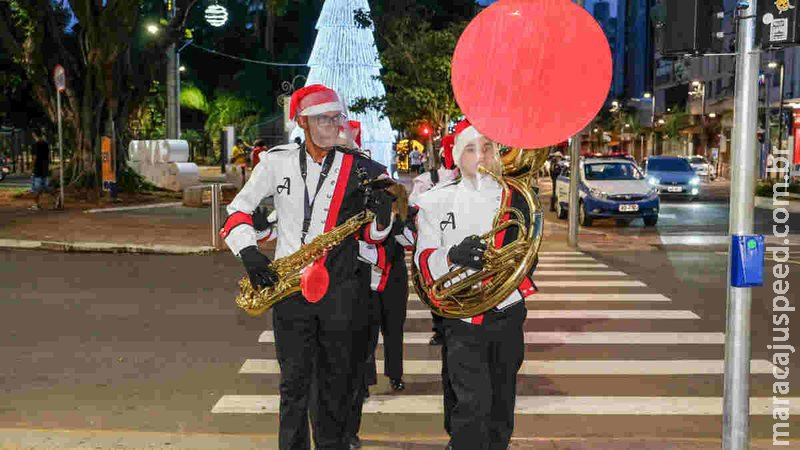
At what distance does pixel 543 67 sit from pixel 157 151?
2706cm

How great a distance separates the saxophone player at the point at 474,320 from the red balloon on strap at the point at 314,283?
1.73ft

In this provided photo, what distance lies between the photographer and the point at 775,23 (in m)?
4.39

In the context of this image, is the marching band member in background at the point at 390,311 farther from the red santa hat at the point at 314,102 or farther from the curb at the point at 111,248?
the curb at the point at 111,248

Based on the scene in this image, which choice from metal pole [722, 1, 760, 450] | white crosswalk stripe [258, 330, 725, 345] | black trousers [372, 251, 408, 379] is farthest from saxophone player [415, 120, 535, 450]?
white crosswalk stripe [258, 330, 725, 345]

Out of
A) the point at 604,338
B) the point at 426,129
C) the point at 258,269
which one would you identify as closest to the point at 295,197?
the point at 258,269

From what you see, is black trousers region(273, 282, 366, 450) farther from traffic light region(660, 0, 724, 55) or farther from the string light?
the string light

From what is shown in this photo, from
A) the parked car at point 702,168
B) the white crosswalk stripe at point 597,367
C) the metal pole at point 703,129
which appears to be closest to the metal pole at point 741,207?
the white crosswalk stripe at point 597,367

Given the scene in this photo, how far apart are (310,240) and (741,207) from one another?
6.78 feet

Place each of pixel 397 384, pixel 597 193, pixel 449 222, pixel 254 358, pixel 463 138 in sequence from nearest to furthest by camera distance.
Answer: pixel 449 222
pixel 463 138
pixel 397 384
pixel 254 358
pixel 597 193

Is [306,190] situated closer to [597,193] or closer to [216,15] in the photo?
[597,193]

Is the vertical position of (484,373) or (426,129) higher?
(426,129)

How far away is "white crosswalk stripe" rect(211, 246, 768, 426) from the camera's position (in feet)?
20.9

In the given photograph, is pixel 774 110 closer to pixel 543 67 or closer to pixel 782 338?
pixel 782 338

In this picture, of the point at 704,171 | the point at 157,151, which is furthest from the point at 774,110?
the point at 157,151
